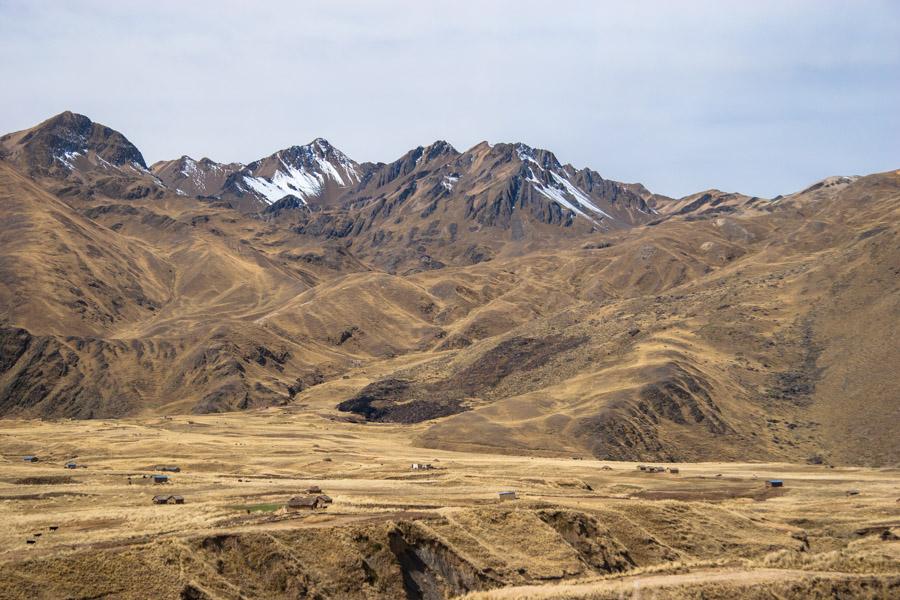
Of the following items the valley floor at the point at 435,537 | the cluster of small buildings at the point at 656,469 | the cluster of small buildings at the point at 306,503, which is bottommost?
the cluster of small buildings at the point at 656,469

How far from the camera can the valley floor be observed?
1561 inches

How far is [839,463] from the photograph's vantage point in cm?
11781

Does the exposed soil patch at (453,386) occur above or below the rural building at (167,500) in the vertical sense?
above

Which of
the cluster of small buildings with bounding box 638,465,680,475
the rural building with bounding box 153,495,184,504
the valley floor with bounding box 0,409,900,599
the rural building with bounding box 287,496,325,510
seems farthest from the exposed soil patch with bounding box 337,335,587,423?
the rural building with bounding box 287,496,325,510

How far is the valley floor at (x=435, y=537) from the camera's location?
39656 millimetres

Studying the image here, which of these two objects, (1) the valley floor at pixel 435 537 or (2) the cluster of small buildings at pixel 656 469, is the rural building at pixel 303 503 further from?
(2) the cluster of small buildings at pixel 656 469

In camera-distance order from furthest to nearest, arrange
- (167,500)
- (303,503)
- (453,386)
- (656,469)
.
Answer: (453,386) → (656,469) → (167,500) → (303,503)

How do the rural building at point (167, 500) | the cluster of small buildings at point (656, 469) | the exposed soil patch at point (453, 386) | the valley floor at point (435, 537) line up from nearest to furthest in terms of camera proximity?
the valley floor at point (435, 537)
the rural building at point (167, 500)
the cluster of small buildings at point (656, 469)
the exposed soil patch at point (453, 386)

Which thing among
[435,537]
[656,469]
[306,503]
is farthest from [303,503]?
[656,469]

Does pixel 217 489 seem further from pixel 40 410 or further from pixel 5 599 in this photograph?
pixel 40 410

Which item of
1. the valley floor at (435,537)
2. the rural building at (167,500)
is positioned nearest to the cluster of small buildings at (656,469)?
the valley floor at (435,537)

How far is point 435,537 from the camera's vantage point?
46.6m

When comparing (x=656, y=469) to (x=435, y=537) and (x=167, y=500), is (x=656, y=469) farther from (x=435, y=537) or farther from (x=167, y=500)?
(x=167, y=500)

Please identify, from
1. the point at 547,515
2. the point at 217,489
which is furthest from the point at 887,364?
the point at 217,489
